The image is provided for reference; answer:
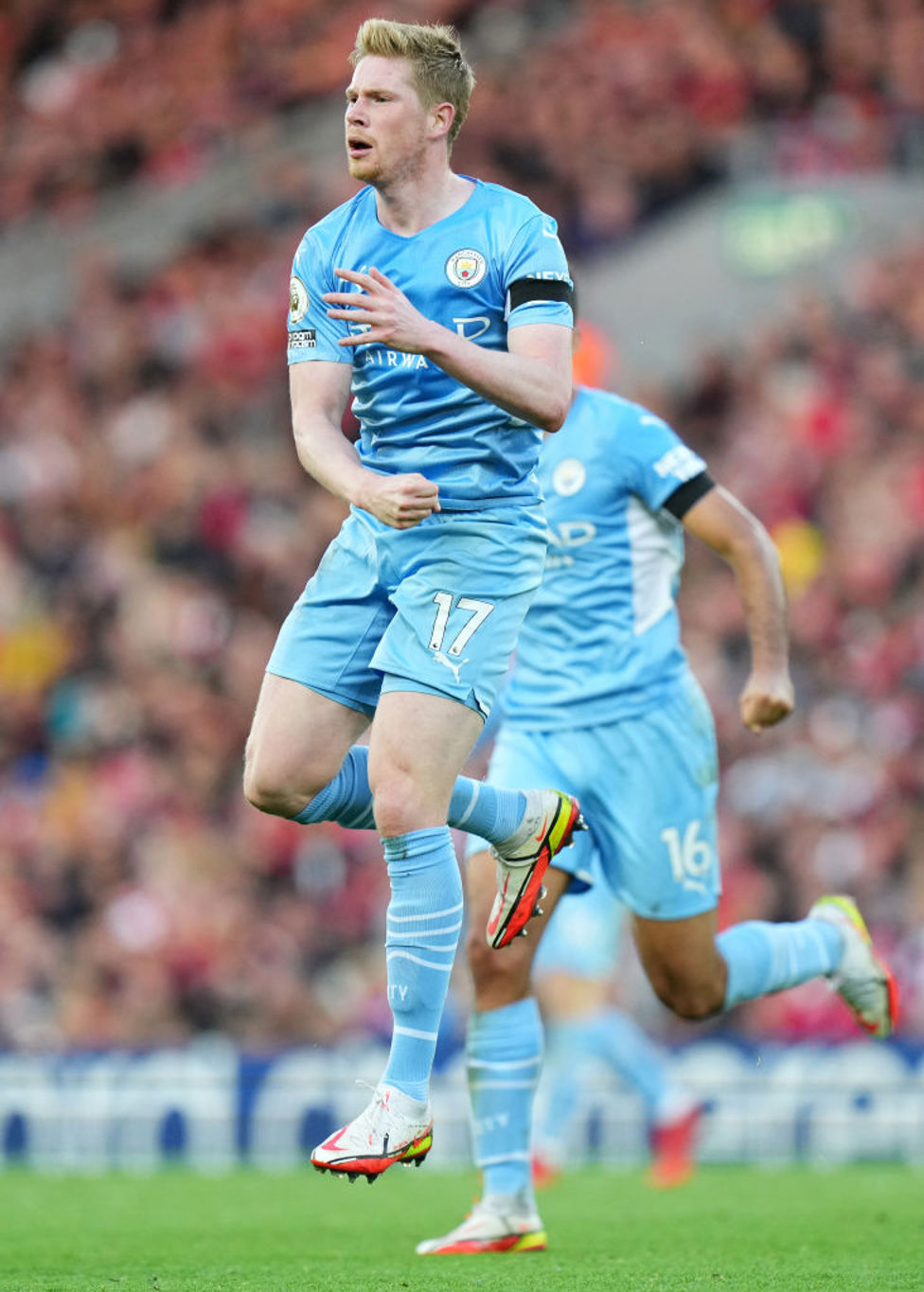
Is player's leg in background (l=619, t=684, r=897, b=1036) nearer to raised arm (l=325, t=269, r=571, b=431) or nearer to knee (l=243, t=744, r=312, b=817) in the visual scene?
knee (l=243, t=744, r=312, b=817)

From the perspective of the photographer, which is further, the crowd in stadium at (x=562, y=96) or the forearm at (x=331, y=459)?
the crowd in stadium at (x=562, y=96)

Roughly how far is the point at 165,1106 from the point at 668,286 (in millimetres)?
8373

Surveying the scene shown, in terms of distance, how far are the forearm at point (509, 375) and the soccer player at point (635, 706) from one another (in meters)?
1.54

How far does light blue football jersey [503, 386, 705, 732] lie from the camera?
6508 millimetres

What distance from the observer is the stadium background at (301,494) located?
1098cm

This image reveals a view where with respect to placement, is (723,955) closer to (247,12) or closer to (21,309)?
(21,309)

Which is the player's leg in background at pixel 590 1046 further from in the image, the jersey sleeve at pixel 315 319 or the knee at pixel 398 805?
the jersey sleeve at pixel 315 319

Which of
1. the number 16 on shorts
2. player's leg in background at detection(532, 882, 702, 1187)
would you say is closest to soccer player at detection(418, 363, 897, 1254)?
the number 16 on shorts

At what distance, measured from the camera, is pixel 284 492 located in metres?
15.7

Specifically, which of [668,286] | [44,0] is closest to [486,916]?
[668,286]

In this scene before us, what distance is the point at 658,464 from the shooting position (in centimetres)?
645

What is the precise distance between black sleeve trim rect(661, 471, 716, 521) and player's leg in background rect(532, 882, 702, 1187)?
11.2 ft

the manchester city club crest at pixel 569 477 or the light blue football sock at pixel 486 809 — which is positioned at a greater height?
the manchester city club crest at pixel 569 477

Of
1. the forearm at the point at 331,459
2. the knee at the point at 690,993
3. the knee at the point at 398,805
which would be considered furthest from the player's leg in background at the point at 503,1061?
the forearm at the point at 331,459
